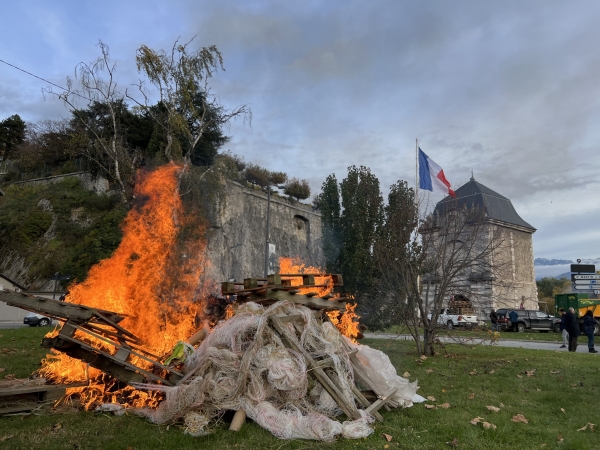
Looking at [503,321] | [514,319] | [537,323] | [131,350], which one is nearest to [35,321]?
[131,350]

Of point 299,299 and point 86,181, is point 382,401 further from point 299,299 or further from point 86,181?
point 86,181

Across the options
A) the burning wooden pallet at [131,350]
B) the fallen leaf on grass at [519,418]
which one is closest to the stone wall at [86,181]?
the burning wooden pallet at [131,350]

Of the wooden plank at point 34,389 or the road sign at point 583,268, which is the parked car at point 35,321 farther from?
the road sign at point 583,268

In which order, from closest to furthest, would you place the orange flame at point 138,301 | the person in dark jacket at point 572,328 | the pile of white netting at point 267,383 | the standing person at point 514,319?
the pile of white netting at point 267,383
the orange flame at point 138,301
the person in dark jacket at point 572,328
the standing person at point 514,319

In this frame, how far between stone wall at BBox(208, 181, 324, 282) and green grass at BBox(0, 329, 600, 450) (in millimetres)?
21837

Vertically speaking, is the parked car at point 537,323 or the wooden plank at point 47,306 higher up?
the wooden plank at point 47,306

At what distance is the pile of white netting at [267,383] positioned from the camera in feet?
17.1

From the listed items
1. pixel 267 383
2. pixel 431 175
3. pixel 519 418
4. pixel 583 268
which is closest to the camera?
pixel 267 383

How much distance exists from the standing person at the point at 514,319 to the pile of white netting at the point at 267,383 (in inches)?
1000

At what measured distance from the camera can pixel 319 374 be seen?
591cm

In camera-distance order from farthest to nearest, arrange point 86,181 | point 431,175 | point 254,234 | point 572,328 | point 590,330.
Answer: point 86,181
point 254,234
point 431,175
point 590,330
point 572,328

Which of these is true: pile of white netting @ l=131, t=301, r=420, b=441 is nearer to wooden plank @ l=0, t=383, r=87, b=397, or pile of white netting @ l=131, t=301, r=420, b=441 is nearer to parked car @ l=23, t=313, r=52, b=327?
wooden plank @ l=0, t=383, r=87, b=397

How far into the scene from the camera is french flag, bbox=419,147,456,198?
19.7 meters

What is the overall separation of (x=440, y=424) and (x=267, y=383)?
2370mm
